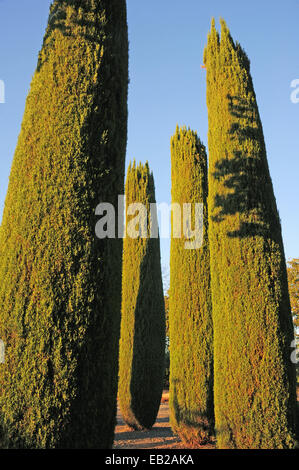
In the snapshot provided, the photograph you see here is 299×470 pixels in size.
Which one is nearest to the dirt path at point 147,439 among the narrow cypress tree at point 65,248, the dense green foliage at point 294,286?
the narrow cypress tree at point 65,248

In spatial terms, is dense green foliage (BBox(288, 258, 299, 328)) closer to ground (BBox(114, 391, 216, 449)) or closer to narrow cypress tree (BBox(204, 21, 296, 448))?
ground (BBox(114, 391, 216, 449))

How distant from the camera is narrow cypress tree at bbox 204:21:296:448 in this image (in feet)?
16.8

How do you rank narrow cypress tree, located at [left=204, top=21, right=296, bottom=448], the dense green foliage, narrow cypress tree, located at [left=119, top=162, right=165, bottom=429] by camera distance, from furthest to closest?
the dense green foliage
narrow cypress tree, located at [left=119, top=162, right=165, bottom=429]
narrow cypress tree, located at [left=204, top=21, right=296, bottom=448]

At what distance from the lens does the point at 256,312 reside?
5.47m

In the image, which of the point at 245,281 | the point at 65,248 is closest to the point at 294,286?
the point at 245,281

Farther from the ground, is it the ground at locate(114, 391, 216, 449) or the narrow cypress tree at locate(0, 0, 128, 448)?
the narrow cypress tree at locate(0, 0, 128, 448)

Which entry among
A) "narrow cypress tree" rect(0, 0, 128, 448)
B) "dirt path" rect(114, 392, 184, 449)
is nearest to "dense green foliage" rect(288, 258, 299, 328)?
"dirt path" rect(114, 392, 184, 449)

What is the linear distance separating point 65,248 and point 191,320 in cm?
530

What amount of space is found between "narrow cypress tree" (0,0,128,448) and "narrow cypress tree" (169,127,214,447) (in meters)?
4.55

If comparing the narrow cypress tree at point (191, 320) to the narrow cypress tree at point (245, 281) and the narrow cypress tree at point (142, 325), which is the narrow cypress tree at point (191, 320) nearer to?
the narrow cypress tree at point (142, 325)

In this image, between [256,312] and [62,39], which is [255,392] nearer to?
[256,312]
